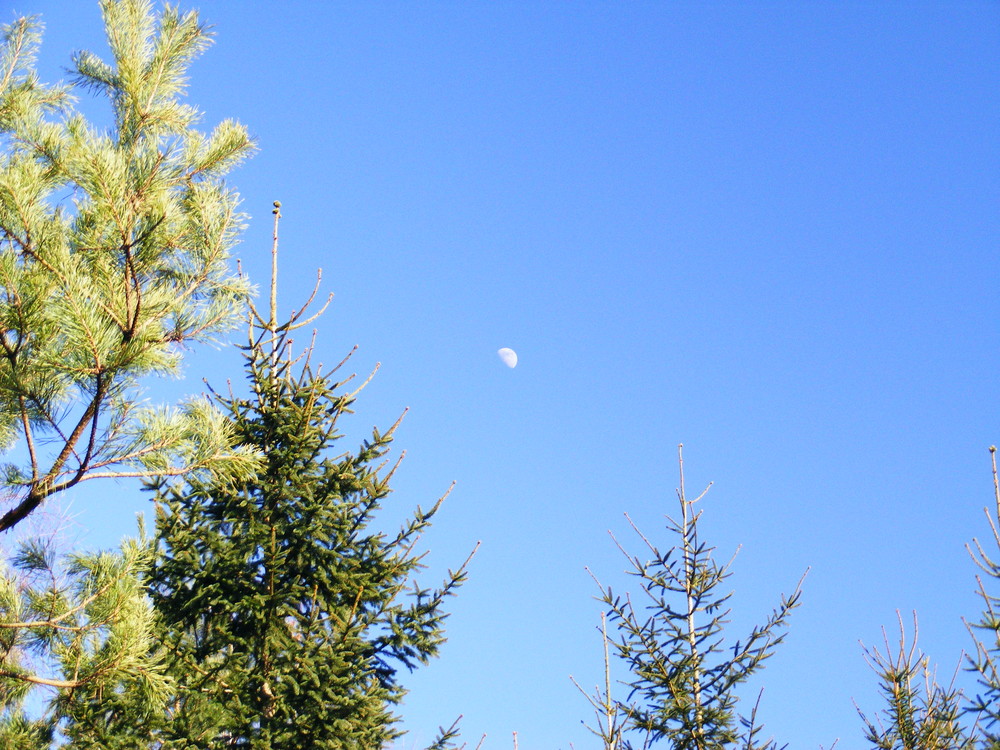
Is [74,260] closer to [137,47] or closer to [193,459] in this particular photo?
[193,459]

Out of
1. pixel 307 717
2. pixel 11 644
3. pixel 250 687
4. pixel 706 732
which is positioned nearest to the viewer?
pixel 11 644

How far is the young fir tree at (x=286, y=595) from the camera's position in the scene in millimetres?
6152

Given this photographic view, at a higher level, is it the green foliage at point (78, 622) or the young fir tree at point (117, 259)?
the young fir tree at point (117, 259)

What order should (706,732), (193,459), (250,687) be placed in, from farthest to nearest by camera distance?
(706,732), (250,687), (193,459)

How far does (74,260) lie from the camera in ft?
17.3

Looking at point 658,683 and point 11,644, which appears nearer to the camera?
point 11,644

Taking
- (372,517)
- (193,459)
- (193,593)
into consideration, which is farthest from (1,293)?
(372,517)

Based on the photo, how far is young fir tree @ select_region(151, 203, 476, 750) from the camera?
615cm

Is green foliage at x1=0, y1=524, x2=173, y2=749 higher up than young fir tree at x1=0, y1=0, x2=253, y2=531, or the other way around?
young fir tree at x1=0, y1=0, x2=253, y2=531

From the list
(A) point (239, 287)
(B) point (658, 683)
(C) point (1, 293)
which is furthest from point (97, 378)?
(B) point (658, 683)

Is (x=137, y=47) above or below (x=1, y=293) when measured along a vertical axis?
above

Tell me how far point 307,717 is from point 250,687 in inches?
26.8

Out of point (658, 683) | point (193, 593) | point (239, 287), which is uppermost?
point (239, 287)

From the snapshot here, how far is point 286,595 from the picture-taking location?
6660 mm
